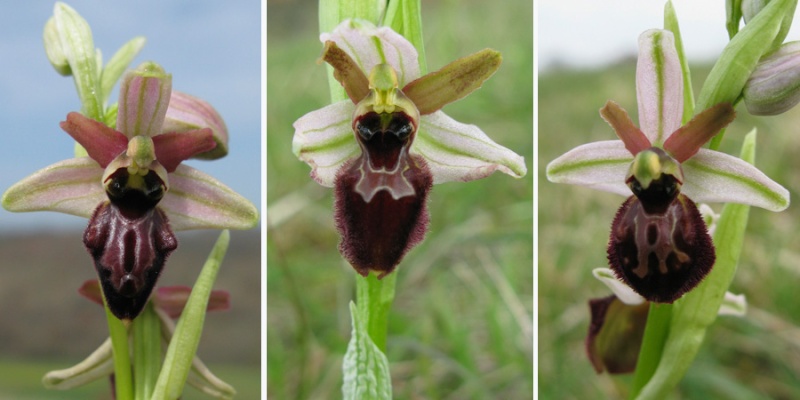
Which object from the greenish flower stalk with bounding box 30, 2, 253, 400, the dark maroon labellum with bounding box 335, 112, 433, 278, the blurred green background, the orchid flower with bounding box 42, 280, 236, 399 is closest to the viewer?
the dark maroon labellum with bounding box 335, 112, 433, 278

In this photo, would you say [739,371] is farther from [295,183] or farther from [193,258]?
[193,258]

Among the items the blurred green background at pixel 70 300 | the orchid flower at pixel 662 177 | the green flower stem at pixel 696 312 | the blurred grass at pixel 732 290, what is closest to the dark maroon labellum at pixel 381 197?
the orchid flower at pixel 662 177

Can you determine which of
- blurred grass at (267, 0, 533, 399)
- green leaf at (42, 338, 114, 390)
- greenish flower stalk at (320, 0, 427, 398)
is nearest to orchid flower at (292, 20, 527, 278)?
greenish flower stalk at (320, 0, 427, 398)

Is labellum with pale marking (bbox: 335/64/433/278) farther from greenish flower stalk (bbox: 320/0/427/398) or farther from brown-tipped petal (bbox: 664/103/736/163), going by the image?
brown-tipped petal (bbox: 664/103/736/163)

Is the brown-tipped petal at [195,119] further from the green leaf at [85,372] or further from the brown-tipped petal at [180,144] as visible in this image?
the green leaf at [85,372]

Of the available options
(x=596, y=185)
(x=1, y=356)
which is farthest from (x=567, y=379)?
(x=1, y=356)

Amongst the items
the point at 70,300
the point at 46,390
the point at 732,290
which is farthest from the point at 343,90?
the point at 70,300

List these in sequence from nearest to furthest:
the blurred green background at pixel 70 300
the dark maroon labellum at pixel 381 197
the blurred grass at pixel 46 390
→ the dark maroon labellum at pixel 381 197 → the blurred grass at pixel 46 390 → the blurred green background at pixel 70 300
